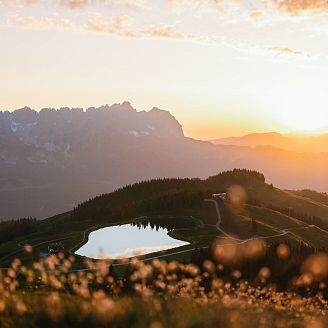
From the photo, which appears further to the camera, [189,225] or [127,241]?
[189,225]

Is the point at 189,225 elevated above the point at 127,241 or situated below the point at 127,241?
above

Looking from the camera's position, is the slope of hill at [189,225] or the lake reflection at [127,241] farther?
the slope of hill at [189,225]

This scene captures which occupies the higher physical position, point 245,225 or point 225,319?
point 225,319

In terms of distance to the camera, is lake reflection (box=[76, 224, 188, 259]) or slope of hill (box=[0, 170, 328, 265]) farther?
slope of hill (box=[0, 170, 328, 265])

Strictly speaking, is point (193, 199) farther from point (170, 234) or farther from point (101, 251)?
point (101, 251)

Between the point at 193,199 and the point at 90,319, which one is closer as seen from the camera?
the point at 90,319

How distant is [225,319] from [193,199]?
16599cm

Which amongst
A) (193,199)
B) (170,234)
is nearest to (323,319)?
(170,234)

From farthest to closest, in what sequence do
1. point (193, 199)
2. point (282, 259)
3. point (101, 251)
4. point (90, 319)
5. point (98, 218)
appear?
point (98, 218) < point (193, 199) < point (282, 259) < point (101, 251) < point (90, 319)

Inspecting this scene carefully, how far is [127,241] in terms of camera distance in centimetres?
12019

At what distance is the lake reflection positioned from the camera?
354 feet

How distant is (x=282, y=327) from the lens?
12.9m

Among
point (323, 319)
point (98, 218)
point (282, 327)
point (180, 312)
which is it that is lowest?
point (98, 218)

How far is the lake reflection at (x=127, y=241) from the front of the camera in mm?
107881
